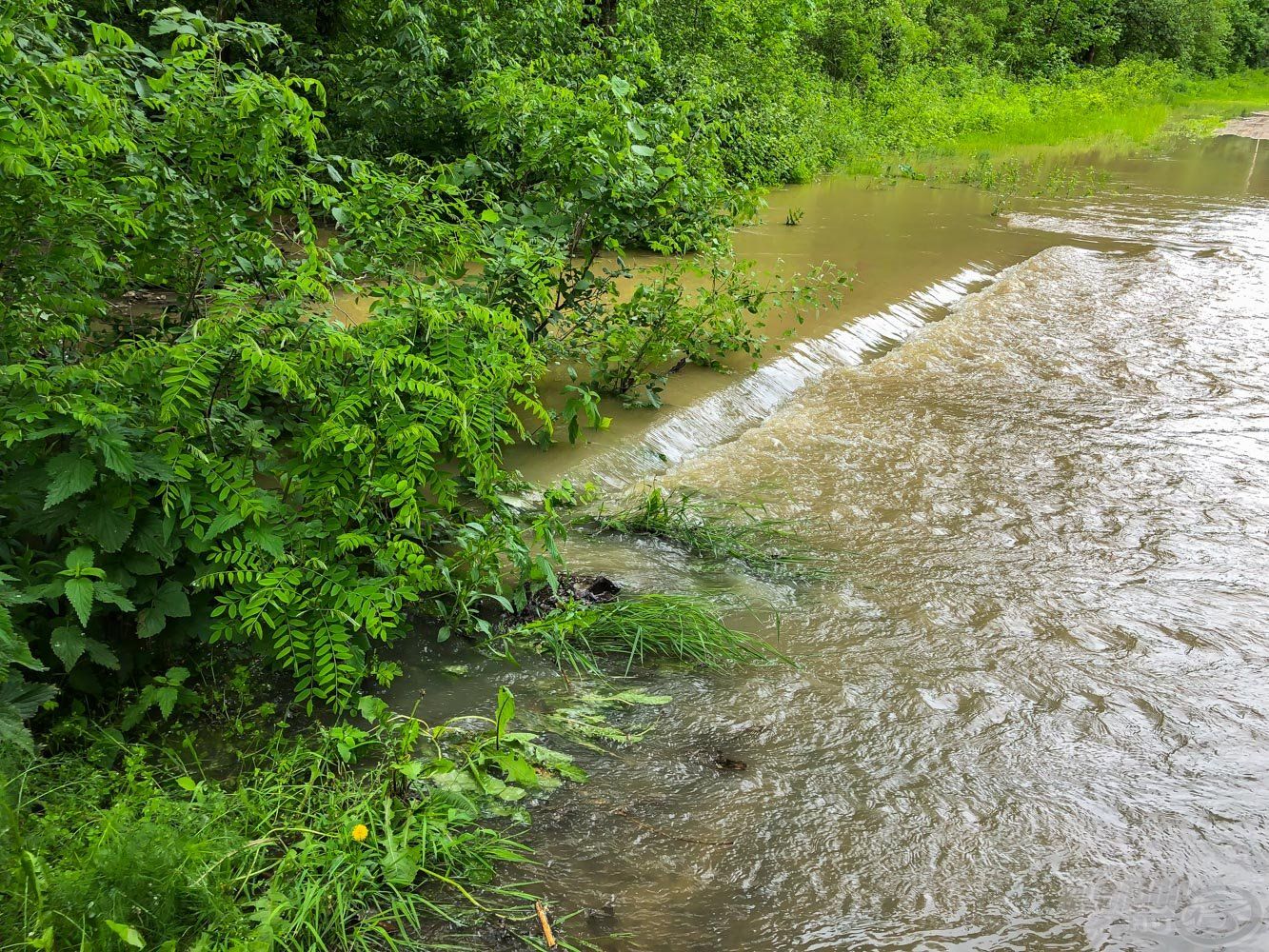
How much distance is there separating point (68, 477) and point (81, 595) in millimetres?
379

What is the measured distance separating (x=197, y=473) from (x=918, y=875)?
2.77 metres

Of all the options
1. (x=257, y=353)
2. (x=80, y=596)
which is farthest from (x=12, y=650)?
(x=257, y=353)

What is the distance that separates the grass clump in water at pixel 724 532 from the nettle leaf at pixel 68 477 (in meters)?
2.74

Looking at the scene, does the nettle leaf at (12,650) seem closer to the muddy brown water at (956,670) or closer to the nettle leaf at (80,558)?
the nettle leaf at (80,558)

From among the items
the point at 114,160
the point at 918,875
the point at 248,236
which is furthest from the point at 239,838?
the point at 114,160

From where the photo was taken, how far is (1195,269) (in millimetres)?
11672

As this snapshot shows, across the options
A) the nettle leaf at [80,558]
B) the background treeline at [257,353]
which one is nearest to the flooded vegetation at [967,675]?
the background treeline at [257,353]

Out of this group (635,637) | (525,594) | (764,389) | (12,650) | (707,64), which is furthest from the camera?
(707,64)

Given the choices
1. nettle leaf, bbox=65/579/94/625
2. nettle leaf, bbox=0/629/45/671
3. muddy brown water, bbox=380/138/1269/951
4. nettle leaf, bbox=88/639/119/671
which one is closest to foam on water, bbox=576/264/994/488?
muddy brown water, bbox=380/138/1269/951

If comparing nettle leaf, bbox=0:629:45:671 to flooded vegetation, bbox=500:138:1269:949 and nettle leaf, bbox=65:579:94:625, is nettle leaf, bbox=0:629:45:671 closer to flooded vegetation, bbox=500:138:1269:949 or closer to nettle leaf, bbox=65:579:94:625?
nettle leaf, bbox=65:579:94:625

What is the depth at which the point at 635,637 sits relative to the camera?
420 cm

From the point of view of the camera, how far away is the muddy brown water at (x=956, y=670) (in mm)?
3061

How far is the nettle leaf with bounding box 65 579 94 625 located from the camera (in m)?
2.98

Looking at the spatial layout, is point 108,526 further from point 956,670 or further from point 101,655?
point 956,670
